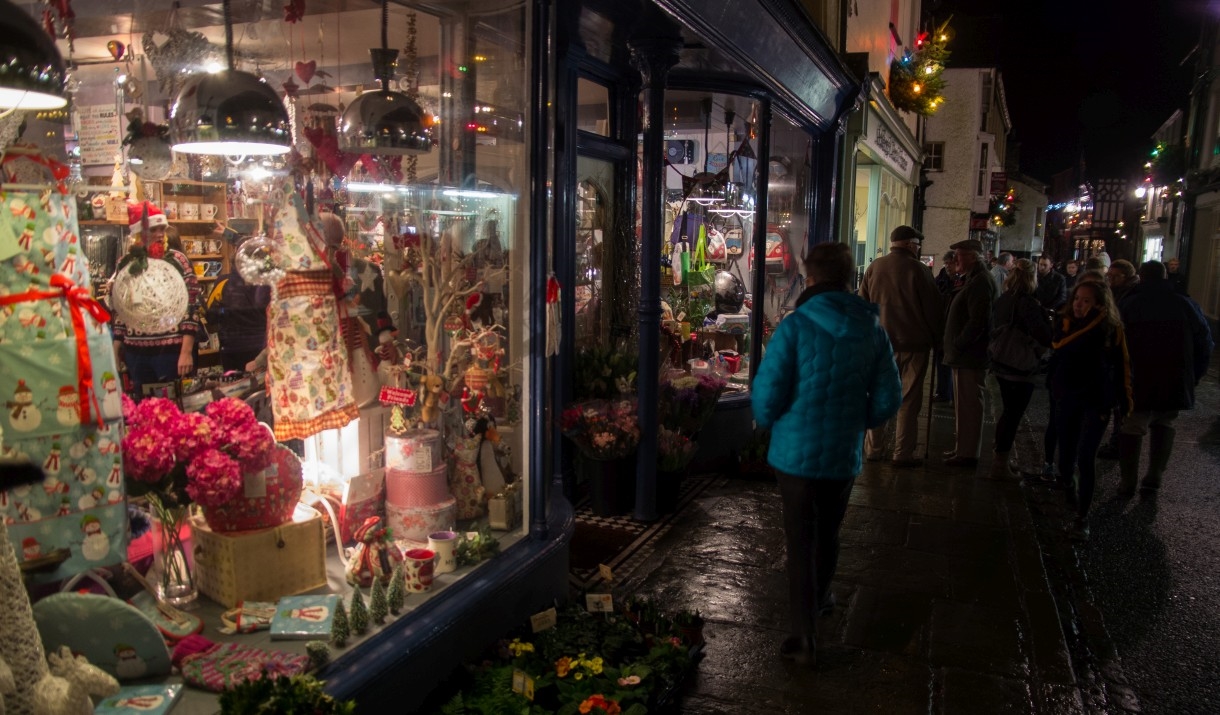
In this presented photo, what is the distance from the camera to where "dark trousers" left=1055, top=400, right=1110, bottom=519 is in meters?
6.10

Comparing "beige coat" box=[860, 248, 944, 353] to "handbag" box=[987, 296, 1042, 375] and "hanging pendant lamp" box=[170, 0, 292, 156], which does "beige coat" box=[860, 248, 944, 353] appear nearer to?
"handbag" box=[987, 296, 1042, 375]

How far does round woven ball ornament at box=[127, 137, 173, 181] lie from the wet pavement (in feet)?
10.2

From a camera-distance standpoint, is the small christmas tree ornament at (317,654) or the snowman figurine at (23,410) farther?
the small christmas tree ornament at (317,654)

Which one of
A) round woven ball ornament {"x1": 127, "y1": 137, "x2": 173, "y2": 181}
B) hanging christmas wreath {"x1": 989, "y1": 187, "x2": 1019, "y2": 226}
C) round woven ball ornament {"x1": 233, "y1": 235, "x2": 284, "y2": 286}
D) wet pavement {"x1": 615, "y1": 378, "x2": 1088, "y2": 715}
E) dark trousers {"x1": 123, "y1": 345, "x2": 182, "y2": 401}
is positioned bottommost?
wet pavement {"x1": 615, "y1": 378, "x2": 1088, "y2": 715}

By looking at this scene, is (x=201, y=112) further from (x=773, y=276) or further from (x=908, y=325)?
(x=773, y=276)

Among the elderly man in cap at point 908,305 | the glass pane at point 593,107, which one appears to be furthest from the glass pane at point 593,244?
the elderly man in cap at point 908,305

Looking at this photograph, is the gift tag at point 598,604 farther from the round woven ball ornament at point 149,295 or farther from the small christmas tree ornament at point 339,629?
the round woven ball ornament at point 149,295

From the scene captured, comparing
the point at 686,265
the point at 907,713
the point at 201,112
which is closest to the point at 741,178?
the point at 686,265

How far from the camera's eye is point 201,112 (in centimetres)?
290

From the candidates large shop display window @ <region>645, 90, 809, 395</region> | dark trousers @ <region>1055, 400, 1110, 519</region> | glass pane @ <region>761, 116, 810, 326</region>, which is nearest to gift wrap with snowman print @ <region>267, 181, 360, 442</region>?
large shop display window @ <region>645, 90, 809, 395</region>

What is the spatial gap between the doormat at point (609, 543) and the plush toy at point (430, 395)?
1.38 m

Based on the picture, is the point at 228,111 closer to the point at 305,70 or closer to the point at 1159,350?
the point at 305,70

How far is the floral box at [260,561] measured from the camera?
343cm

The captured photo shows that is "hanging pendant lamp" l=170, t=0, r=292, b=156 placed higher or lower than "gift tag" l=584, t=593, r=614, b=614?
higher
